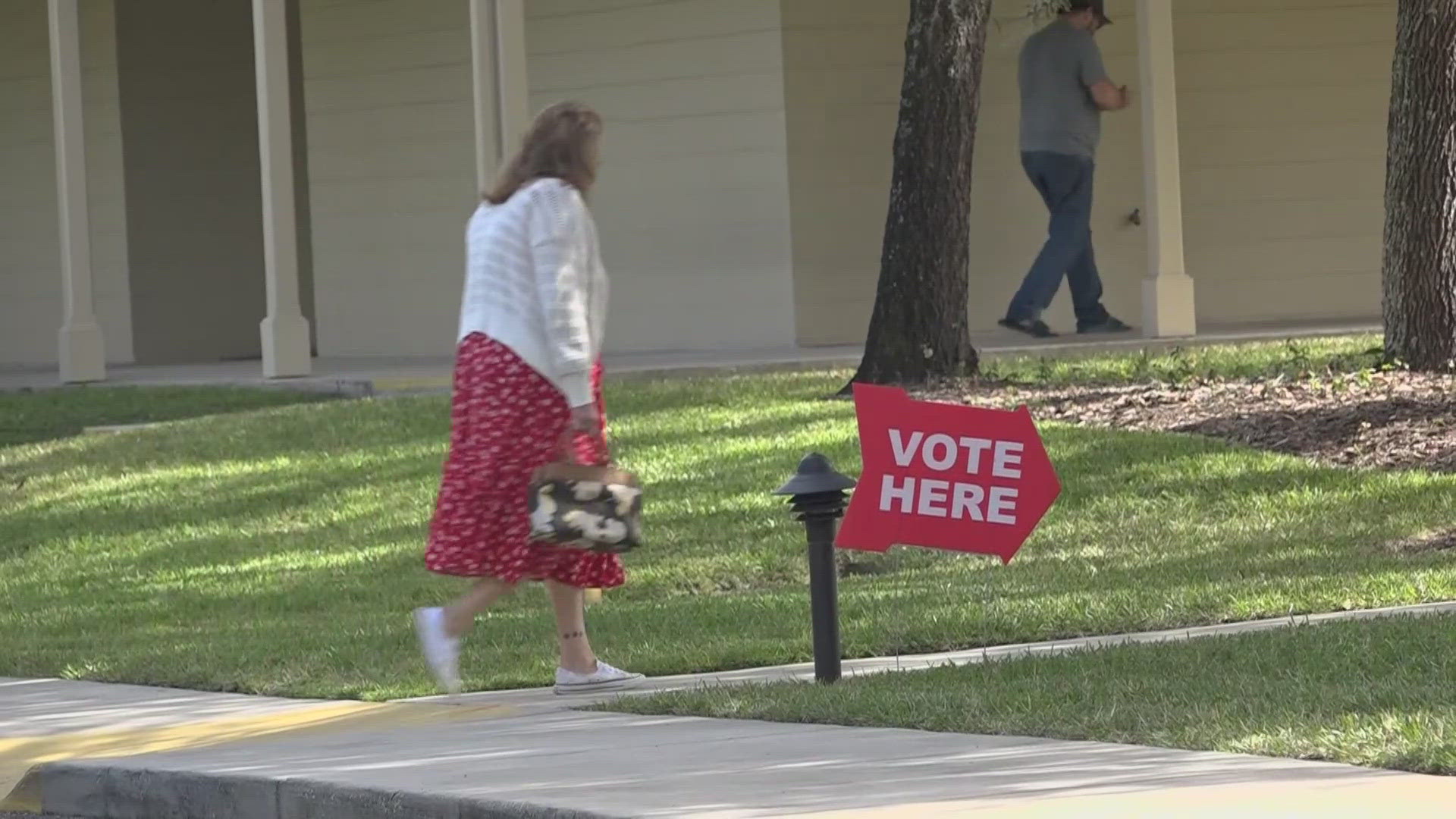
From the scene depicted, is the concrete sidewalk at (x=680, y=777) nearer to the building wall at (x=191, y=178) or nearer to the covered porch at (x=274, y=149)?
the covered porch at (x=274, y=149)

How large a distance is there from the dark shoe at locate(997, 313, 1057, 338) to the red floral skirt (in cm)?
913

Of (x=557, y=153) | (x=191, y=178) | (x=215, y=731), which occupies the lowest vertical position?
(x=215, y=731)

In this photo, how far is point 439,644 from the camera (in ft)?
26.3

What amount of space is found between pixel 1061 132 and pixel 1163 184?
0.84 m

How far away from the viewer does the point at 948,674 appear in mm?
7531

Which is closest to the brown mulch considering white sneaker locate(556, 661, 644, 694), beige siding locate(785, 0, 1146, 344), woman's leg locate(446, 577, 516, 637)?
beige siding locate(785, 0, 1146, 344)

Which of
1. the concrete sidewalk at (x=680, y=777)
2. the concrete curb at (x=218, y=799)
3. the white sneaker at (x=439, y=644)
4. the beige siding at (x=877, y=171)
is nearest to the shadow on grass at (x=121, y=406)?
the beige siding at (x=877, y=171)

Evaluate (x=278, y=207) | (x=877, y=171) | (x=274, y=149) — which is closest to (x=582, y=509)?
(x=278, y=207)

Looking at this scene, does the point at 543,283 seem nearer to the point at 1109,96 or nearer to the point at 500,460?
the point at 500,460

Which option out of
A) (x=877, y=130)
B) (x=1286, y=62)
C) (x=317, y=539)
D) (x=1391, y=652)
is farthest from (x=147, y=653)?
(x=1286, y=62)

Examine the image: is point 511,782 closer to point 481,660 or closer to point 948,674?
point 948,674

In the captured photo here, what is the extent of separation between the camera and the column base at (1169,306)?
16891 mm

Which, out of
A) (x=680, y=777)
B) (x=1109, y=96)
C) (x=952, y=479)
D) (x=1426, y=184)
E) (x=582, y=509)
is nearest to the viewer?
(x=680, y=777)

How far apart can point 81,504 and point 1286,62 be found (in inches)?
399
